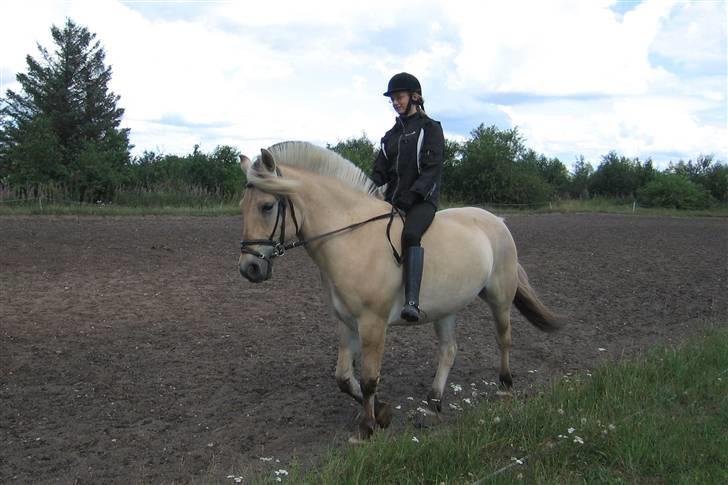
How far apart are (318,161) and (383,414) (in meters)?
2.04

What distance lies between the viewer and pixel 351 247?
14.7ft

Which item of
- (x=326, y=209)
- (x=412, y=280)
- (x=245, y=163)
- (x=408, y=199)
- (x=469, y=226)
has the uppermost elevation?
(x=245, y=163)

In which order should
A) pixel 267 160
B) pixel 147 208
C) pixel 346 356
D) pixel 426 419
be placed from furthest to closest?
pixel 147 208 < pixel 426 419 < pixel 346 356 < pixel 267 160

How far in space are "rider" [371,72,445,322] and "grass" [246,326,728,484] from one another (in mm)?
1054

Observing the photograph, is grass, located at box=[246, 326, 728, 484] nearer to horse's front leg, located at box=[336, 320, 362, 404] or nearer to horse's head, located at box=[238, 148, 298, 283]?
horse's front leg, located at box=[336, 320, 362, 404]

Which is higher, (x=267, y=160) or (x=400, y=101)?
(x=400, y=101)

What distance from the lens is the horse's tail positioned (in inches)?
243

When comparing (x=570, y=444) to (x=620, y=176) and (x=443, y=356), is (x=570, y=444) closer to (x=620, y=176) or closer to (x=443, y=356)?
(x=443, y=356)

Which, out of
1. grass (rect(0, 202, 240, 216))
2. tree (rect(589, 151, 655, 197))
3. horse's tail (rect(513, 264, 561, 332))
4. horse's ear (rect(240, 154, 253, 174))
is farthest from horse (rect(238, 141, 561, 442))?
tree (rect(589, 151, 655, 197))

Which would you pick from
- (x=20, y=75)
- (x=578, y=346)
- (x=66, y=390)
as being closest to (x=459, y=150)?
(x=20, y=75)

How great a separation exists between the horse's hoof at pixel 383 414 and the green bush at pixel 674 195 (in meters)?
45.0

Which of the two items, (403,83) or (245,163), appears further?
(403,83)

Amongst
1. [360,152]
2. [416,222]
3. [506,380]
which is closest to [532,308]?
[506,380]

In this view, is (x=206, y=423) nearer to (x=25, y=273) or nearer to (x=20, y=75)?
(x=25, y=273)
